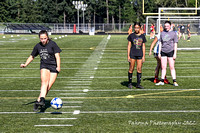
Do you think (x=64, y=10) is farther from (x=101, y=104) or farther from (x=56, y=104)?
(x=56, y=104)

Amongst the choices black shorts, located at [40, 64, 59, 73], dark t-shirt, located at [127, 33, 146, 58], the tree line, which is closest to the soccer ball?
black shorts, located at [40, 64, 59, 73]

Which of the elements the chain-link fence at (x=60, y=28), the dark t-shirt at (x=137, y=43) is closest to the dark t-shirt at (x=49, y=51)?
the dark t-shirt at (x=137, y=43)

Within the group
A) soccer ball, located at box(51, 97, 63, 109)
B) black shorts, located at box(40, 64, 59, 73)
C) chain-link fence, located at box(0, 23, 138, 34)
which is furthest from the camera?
chain-link fence, located at box(0, 23, 138, 34)

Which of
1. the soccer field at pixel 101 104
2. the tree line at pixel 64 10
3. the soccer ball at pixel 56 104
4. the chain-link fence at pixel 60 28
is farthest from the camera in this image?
the tree line at pixel 64 10

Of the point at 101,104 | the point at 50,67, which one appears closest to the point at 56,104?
the point at 50,67

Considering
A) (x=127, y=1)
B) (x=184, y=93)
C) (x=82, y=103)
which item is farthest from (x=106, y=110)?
(x=127, y=1)

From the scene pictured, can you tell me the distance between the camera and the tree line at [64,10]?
4173 inches

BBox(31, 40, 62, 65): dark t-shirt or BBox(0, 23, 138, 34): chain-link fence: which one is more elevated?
BBox(0, 23, 138, 34): chain-link fence

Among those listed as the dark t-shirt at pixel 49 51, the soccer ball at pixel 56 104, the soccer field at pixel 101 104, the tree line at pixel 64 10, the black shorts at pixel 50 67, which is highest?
the tree line at pixel 64 10

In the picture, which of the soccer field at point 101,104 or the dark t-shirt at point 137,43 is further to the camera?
the dark t-shirt at point 137,43

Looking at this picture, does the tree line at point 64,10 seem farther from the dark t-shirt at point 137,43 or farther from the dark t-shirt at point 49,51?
the dark t-shirt at point 49,51

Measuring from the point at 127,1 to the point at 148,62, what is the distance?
9601 centimetres

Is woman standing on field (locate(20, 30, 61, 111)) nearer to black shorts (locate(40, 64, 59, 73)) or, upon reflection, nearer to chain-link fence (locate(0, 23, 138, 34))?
black shorts (locate(40, 64, 59, 73))

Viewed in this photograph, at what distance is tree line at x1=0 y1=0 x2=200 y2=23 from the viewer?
10600 cm
